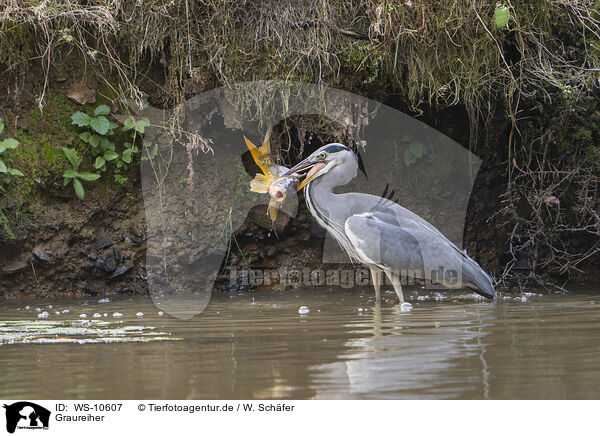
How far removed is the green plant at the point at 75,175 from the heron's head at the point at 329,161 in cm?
183

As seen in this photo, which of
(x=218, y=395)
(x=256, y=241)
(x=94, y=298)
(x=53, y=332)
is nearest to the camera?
(x=218, y=395)

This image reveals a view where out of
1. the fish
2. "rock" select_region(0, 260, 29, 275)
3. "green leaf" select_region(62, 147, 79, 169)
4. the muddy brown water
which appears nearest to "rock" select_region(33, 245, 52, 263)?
"rock" select_region(0, 260, 29, 275)

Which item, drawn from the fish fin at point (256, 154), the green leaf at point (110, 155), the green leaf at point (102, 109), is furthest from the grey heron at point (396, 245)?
the green leaf at point (102, 109)

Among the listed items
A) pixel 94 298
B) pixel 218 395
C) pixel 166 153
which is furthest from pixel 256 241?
pixel 218 395

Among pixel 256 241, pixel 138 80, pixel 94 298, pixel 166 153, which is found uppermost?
pixel 138 80

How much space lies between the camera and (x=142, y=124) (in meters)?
5.78

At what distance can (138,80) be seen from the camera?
5.91m

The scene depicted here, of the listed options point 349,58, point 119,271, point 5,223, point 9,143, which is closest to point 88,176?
point 9,143

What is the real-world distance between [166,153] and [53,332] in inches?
117

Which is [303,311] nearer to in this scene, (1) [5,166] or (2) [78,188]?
(2) [78,188]

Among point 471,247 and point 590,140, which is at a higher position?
point 590,140

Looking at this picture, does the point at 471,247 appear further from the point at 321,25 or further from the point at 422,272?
the point at 321,25
